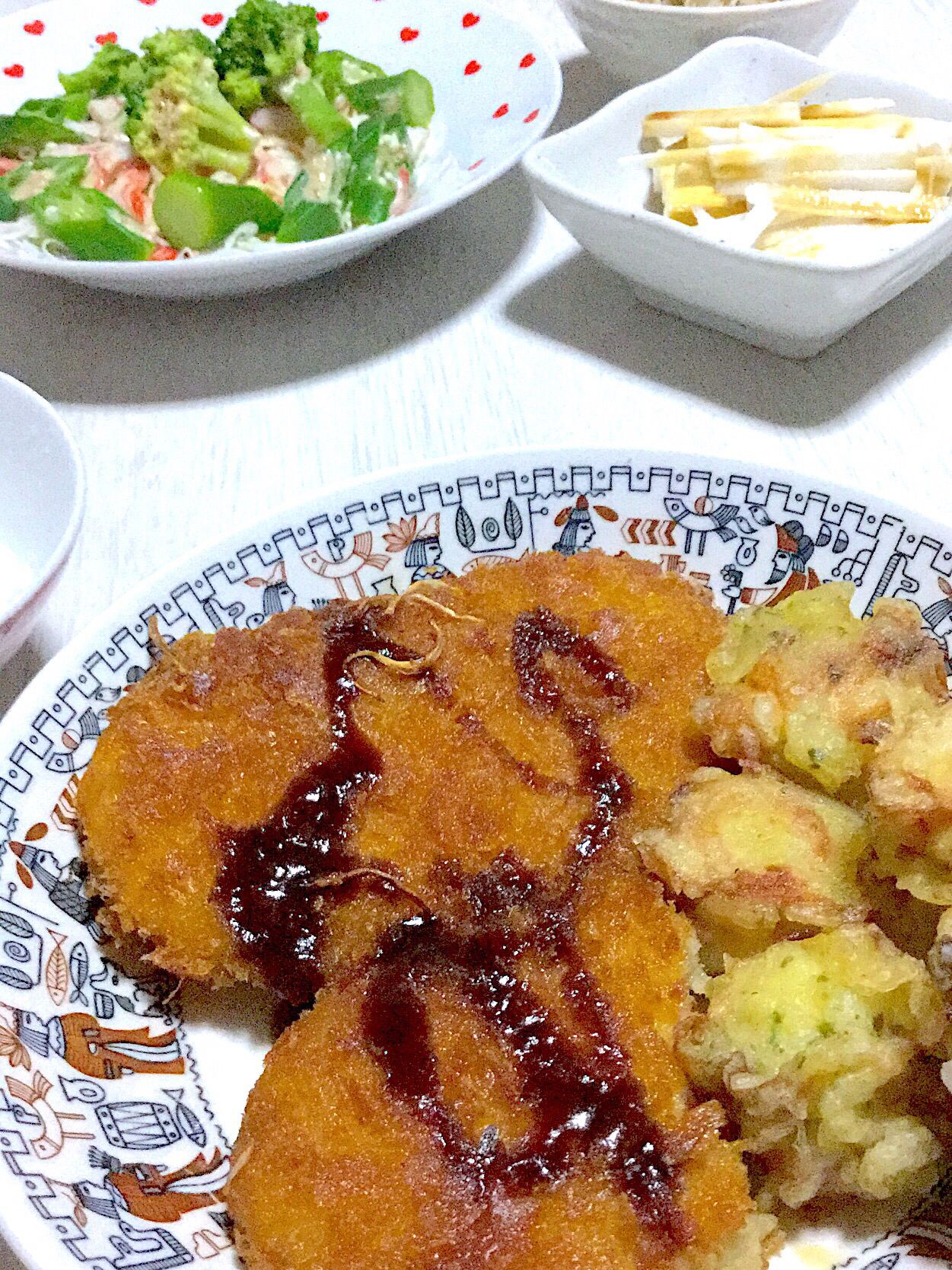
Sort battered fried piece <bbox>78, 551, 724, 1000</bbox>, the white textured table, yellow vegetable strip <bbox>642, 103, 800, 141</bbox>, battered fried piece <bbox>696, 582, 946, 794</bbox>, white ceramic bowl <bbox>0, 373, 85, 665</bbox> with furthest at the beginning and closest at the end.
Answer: yellow vegetable strip <bbox>642, 103, 800, 141</bbox> < the white textured table < white ceramic bowl <bbox>0, 373, 85, 665</bbox> < battered fried piece <bbox>78, 551, 724, 1000</bbox> < battered fried piece <bbox>696, 582, 946, 794</bbox>

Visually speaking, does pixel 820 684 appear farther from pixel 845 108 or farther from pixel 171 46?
pixel 171 46

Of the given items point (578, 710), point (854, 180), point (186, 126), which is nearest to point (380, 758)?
point (578, 710)

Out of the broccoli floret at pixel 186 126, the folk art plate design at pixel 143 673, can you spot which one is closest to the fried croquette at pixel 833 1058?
the folk art plate design at pixel 143 673

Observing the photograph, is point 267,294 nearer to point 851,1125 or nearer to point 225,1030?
point 225,1030

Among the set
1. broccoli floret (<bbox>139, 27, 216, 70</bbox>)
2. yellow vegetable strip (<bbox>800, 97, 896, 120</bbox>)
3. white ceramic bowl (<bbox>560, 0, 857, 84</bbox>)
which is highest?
white ceramic bowl (<bbox>560, 0, 857, 84</bbox>)

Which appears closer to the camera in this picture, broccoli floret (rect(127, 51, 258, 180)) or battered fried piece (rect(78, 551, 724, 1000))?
battered fried piece (rect(78, 551, 724, 1000))

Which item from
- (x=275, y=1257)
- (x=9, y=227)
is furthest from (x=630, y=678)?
(x=9, y=227)

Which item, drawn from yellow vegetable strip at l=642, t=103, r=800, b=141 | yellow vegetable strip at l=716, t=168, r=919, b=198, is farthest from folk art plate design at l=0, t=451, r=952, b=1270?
yellow vegetable strip at l=642, t=103, r=800, b=141

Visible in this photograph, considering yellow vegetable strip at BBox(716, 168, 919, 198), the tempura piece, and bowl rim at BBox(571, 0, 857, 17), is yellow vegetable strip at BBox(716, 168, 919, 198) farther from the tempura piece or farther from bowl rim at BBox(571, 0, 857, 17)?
the tempura piece
